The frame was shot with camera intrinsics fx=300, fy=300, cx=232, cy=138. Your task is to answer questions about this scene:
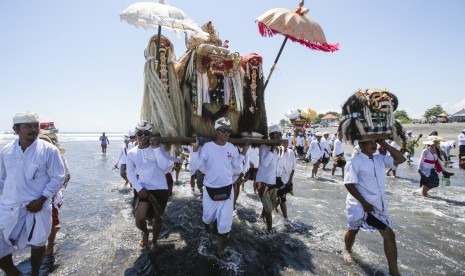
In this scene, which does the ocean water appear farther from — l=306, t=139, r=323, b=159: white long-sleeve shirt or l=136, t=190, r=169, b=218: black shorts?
l=306, t=139, r=323, b=159: white long-sleeve shirt

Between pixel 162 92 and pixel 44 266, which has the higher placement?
pixel 162 92

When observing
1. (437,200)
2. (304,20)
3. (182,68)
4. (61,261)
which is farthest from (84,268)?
(437,200)

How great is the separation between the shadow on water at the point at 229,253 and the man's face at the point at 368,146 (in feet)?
5.97

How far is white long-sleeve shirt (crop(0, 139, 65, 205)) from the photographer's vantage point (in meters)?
3.33

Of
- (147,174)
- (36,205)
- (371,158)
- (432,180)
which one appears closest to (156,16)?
(147,174)

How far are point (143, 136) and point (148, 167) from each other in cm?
50

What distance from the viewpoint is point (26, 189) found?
3.36 m

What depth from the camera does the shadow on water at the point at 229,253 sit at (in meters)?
4.15

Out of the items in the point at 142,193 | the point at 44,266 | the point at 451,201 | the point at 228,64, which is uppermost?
the point at 228,64

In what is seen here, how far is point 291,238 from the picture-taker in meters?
5.46

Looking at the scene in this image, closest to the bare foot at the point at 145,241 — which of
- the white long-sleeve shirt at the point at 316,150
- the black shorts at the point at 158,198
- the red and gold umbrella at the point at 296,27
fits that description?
the black shorts at the point at 158,198

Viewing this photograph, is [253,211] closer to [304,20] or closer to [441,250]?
[441,250]

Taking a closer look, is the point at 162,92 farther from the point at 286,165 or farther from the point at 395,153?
the point at 395,153

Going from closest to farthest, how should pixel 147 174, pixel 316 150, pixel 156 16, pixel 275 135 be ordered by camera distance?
1. pixel 156 16
2. pixel 147 174
3. pixel 275 135
4. pixel 316 150
